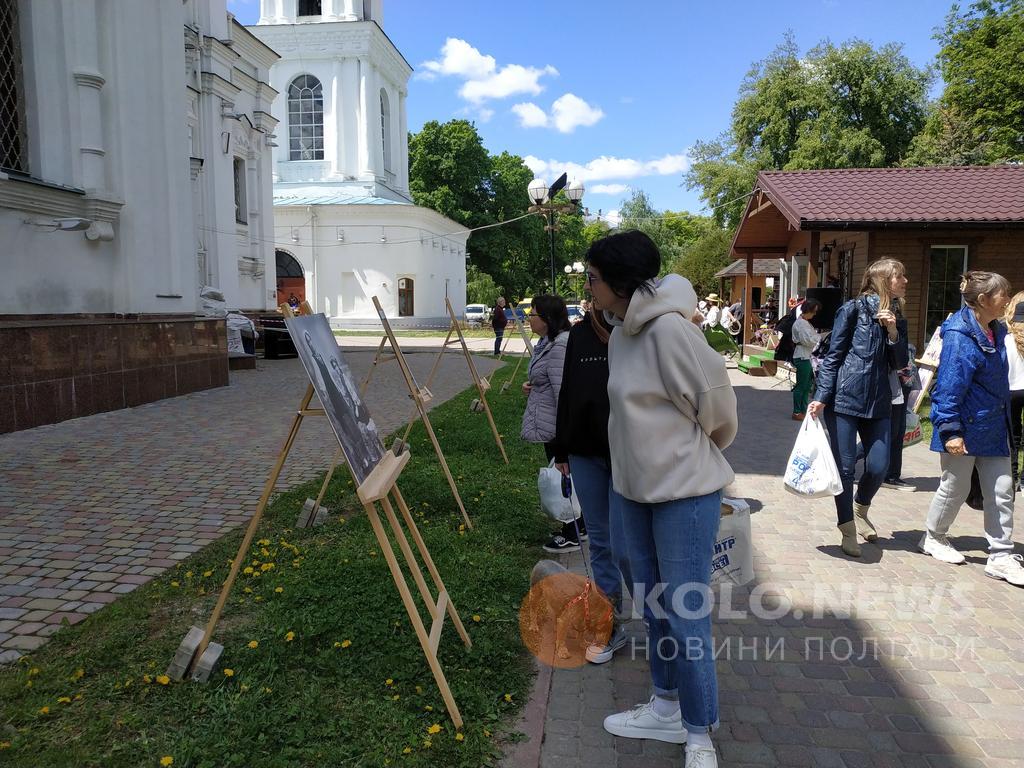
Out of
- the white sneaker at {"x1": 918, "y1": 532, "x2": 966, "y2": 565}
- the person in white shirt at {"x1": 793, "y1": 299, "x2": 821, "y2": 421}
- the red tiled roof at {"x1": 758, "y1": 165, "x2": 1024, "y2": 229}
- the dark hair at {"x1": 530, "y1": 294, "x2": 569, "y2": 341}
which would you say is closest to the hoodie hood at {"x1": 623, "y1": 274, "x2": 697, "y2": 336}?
the dark hair at {"x1": 530, "y1": 294, "x2": 569, "y2": 341}

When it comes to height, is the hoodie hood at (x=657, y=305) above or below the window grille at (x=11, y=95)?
below

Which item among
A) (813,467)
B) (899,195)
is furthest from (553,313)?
(899,195)

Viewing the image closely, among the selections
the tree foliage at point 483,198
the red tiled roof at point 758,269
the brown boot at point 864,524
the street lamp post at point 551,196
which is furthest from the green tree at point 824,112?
the brown boot at point 864,524

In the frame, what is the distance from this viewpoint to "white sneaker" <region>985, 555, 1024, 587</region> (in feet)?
14.7

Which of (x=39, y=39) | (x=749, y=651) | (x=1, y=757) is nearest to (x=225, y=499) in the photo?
(x=1, y=757)

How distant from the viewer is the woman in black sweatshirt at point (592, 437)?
3582 millimetres

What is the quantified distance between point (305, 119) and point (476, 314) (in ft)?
49.7

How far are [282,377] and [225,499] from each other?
1024 centimetres

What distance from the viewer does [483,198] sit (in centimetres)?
5362

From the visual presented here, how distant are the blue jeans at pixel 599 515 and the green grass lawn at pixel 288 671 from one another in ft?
1.85

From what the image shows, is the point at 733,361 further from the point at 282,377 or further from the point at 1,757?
the point at 1,757

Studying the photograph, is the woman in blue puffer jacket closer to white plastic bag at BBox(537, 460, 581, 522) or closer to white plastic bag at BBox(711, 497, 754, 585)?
white plastic bag at BBox(711, 497, 754, 585)

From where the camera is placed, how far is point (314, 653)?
3.60 m

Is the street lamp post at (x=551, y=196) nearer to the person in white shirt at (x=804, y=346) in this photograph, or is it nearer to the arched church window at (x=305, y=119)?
the person in white shirt at (x=804, y=346)
